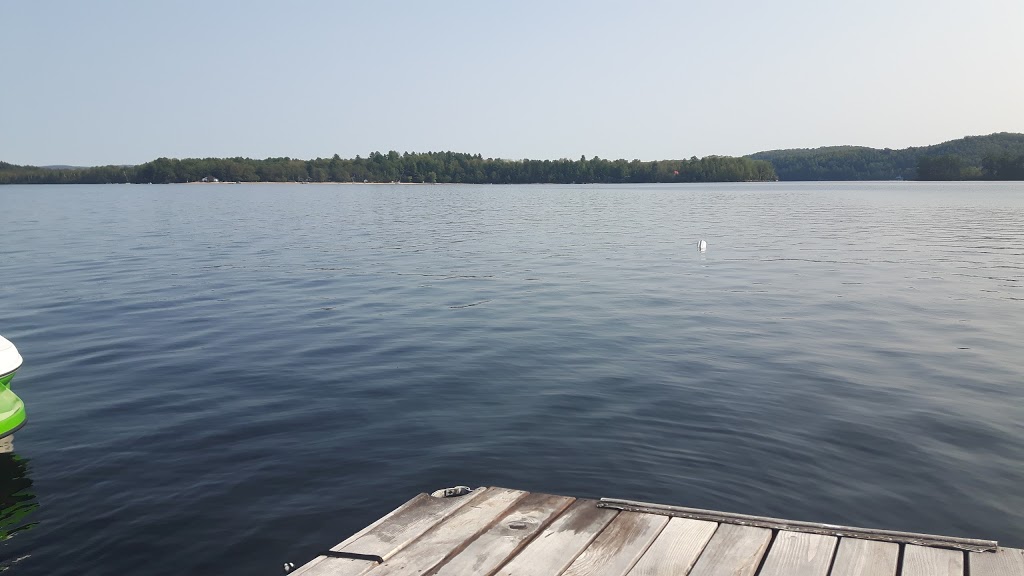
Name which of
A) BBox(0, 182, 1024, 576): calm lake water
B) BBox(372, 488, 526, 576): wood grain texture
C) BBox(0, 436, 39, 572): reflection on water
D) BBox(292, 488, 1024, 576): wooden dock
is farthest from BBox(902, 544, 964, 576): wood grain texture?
BBox(0, 436, 39, 572): reflection on water

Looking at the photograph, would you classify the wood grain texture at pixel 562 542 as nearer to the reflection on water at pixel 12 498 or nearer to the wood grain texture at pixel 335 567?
the wood grain texture at pixel 335 567

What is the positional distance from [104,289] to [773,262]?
26.4 metres

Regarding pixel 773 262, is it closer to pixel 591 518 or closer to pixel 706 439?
pixel 706 439

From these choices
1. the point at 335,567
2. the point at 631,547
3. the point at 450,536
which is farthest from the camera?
the point at 450,536

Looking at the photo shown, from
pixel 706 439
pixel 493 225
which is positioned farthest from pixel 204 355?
pixel 493 225

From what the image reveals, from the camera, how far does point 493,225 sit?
56750mm

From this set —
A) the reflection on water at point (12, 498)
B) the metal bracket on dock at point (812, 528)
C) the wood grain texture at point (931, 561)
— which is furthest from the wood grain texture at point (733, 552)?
the reflection on water at point (12, 498)

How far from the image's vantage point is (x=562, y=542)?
6145mm

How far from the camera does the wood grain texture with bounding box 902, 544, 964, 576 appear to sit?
5562 mm

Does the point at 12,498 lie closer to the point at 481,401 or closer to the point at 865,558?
the point at 481,401

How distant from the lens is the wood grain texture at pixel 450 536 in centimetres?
570

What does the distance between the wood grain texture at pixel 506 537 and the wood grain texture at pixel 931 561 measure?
2861 mm

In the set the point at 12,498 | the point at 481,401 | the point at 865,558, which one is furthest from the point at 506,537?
the point at 12,498

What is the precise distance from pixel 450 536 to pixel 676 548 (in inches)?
73.6
